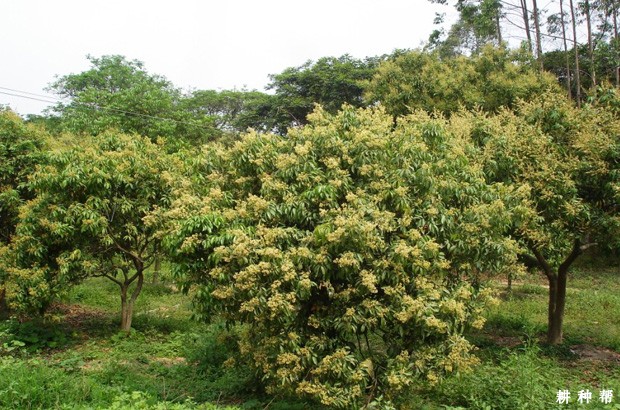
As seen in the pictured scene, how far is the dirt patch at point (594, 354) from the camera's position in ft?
31.7

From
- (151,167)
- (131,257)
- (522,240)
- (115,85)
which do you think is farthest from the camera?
(115,85)

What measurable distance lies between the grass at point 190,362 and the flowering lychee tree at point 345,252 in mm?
869

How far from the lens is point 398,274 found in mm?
5645

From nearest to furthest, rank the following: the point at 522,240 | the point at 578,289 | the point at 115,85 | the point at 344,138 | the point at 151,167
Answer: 1. the point at 344,138
2. the point at 522,240
3. the point at 151,167
4. the point at 578,289
5. the point at 115,85

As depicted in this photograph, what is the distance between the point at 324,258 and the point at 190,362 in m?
3.92

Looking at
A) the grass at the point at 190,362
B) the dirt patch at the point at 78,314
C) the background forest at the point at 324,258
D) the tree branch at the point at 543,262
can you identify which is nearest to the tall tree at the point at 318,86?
the background forest at the point at 324,258

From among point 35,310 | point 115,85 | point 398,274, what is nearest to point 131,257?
point 35,310

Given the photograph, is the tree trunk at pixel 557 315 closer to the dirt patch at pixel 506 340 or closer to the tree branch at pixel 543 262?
the tree branch at pixel 543 262

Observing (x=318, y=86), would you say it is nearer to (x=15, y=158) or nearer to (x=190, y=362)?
(x=15, y=158)

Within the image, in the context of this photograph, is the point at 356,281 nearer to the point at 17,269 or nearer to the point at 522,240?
the point at 522,240

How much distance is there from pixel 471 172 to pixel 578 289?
12.3 meters

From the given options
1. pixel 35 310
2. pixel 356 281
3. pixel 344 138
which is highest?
pixel 344 138

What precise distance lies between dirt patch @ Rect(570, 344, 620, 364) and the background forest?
0.18 feet

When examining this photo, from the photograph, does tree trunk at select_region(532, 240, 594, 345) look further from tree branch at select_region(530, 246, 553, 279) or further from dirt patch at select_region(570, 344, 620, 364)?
dirt patch at select_region(570, 344, 620, 364)
